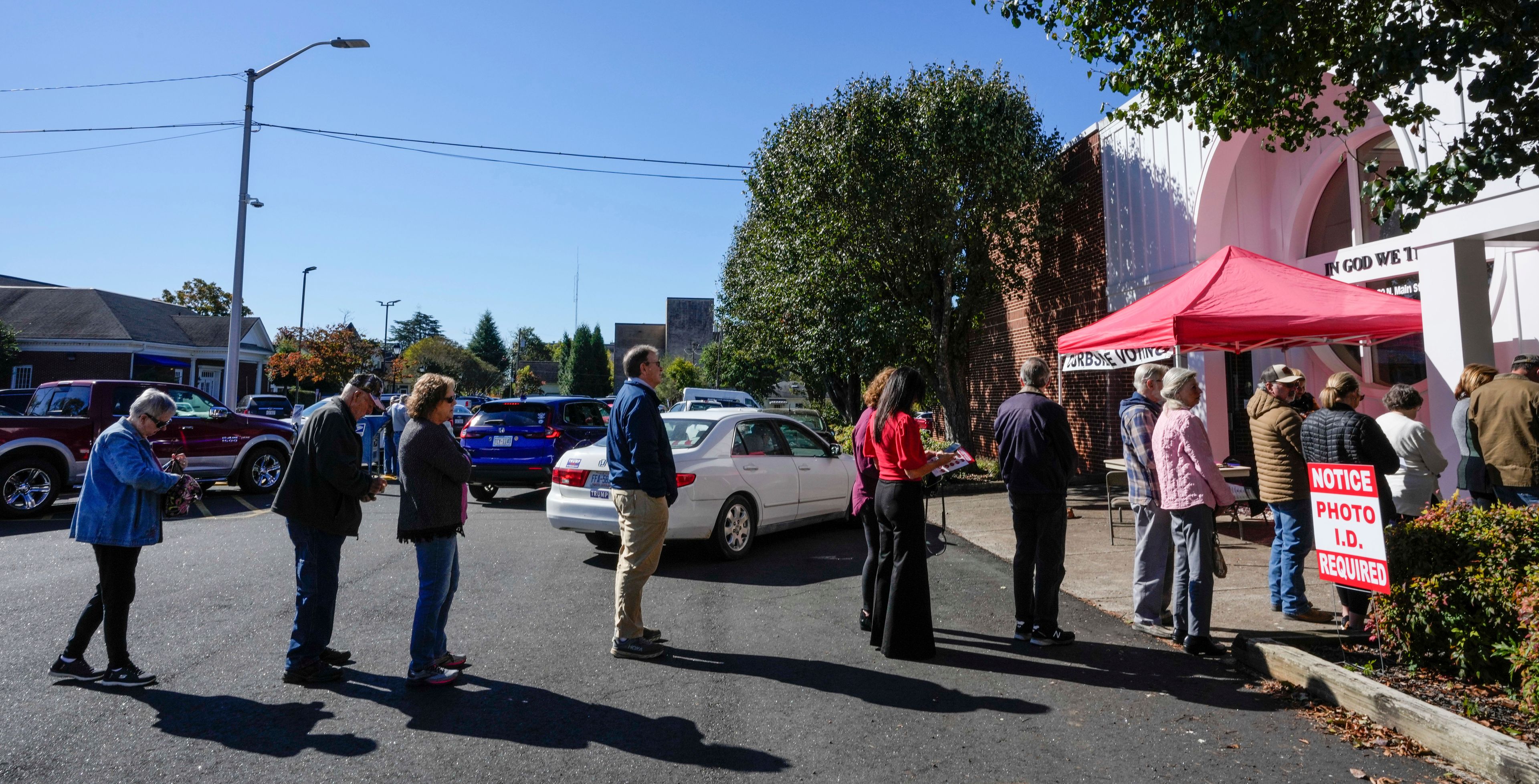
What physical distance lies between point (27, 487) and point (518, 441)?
5961mm

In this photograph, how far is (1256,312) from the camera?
8.35 metres

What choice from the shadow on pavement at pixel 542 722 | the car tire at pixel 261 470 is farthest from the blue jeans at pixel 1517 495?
the car tire at pixel 261 470

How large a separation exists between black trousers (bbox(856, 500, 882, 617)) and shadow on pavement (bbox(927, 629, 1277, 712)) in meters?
0.52

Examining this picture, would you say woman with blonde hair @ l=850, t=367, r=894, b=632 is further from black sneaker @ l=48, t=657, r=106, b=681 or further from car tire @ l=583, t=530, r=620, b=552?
black sneaker @ l=48, t=657, r=106, b=681

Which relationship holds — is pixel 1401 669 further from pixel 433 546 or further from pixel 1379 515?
pixel 433 546

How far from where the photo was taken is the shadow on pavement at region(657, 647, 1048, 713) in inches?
173

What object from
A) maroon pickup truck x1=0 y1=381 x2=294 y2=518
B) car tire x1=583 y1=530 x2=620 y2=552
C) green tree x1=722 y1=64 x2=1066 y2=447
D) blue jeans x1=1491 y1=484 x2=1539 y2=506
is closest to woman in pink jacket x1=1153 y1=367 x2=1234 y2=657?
blue jeans x1=1491 y1=484 x2=1539 y2=506

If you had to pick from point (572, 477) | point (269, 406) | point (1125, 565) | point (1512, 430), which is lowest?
point (1125, 565)

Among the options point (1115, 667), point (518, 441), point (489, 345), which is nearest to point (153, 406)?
point (1115, 667)

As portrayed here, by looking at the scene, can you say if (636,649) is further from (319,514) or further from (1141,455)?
(1141,455)

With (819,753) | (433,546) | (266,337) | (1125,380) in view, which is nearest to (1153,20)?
(819,753)

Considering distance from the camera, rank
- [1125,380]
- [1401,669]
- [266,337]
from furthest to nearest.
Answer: [266,337] < [1125,380] < [1401,669]

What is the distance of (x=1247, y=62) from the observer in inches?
201

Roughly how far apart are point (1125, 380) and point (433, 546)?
40.9 feet
